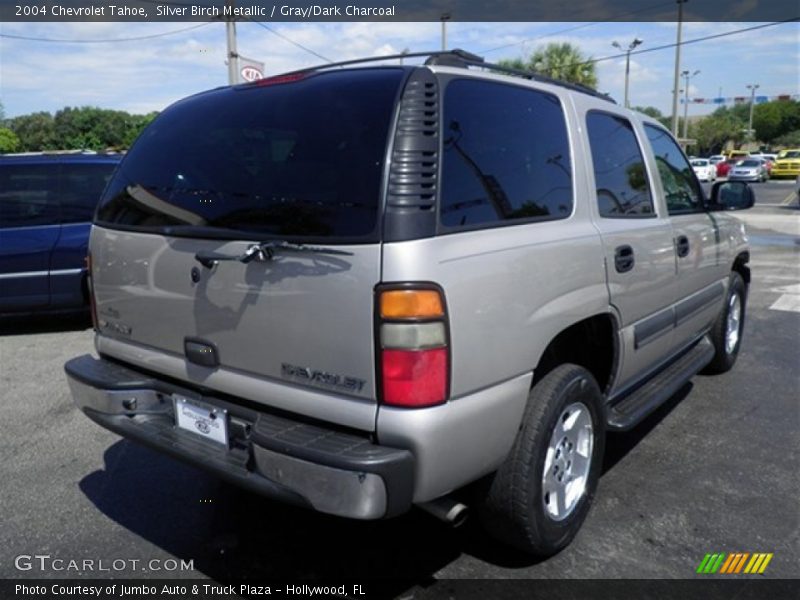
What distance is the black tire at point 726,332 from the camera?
16.6ft

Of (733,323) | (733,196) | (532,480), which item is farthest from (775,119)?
(532,480)

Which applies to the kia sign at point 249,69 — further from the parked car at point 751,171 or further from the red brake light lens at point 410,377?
the parked car at point 751,171

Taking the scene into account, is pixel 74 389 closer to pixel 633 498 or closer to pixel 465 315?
pixel 465 315

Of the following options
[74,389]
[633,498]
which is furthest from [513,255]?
[74,389]

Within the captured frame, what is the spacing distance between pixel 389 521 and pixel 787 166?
42.3 metres

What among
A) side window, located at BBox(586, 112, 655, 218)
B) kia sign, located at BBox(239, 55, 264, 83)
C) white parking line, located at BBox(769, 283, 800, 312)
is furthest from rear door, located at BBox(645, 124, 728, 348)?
kia sign, located at BBox(239, 55, 264, 83)

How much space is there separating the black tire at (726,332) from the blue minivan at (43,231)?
5.65 meters

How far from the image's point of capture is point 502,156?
261 cm

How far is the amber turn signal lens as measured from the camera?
2.12 meters

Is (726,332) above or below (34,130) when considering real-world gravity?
below

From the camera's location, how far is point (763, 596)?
262 centimetres

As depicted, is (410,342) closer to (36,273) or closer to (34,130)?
(36,273)

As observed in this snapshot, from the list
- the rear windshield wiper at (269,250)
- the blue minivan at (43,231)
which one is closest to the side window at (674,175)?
the rear windshield wiper at (269,250)

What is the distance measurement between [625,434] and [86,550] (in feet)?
9.99
